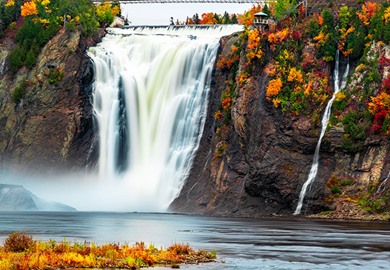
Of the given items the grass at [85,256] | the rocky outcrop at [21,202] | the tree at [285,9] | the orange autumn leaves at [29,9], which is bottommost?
the grass at [85,256]

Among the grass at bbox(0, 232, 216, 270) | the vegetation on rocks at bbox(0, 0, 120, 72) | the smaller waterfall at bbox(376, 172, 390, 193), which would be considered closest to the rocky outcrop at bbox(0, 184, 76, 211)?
the vegetation on rocks at bbox(0, 0, 120, 72)

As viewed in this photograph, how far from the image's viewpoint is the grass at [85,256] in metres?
36.4

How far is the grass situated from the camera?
3644cm

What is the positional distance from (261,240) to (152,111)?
67986mm

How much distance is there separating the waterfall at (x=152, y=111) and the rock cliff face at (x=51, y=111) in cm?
350

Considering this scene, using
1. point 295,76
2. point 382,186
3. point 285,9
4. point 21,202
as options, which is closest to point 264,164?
point 295,76

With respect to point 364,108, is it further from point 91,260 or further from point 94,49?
point 91,260

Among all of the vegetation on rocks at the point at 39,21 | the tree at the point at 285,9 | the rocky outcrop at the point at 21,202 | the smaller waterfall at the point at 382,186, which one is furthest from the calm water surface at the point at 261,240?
the vegetation on rocks at the point at 39,21

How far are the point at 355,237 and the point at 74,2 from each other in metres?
102

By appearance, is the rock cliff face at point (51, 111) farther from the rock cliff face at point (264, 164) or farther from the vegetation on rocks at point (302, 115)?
the rock cliff face at point (264, 164)

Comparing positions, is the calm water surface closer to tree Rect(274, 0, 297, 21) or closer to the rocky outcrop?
the rocky outcrop

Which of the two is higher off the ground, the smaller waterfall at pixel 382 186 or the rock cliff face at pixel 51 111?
the rock cliff face at pixel 51 111

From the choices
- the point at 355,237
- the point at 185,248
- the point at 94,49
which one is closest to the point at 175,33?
the point at 94,49

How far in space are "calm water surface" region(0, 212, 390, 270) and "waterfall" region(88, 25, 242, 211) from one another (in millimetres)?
43311
